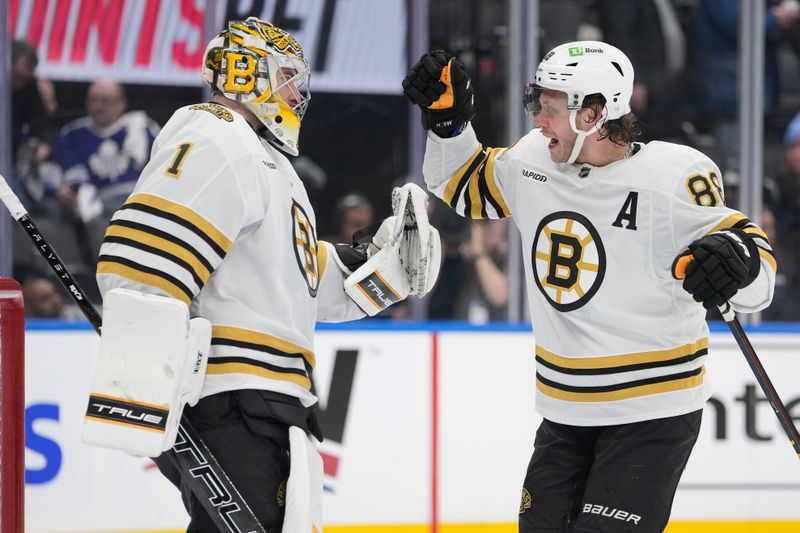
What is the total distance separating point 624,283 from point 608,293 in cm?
4

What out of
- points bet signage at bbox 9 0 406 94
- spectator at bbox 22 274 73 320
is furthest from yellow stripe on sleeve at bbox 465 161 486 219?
points bet signage at bbox 9 0 406 94

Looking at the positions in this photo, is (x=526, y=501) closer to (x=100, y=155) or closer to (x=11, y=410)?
(x=11, y=410)

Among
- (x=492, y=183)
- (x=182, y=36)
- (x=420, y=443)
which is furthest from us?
(x=182, y=36)

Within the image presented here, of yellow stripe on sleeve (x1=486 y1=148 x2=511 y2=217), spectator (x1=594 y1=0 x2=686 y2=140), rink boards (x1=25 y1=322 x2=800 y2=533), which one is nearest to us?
yellow stripe on sleeve (x1=486 y1=148 x2=511 y2=217)

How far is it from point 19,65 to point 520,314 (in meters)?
2.08

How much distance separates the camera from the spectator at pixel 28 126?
4547mm

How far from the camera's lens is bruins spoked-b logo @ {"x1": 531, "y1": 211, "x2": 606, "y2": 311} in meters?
2.45

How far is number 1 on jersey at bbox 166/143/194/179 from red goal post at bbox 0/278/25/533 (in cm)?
48

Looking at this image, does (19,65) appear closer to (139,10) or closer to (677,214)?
(139,10)

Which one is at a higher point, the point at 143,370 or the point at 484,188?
the point at 484,188

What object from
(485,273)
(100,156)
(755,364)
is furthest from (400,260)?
(100,156)

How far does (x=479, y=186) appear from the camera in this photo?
2.70 meters

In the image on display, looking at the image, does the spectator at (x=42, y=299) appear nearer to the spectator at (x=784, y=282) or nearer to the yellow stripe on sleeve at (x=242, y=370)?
the yellow stripe on sleeve at (x=242, y=370)

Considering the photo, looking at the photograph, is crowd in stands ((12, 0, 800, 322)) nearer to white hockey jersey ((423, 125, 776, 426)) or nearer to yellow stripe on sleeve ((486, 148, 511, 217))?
yellow stripe on sleeve ((486, 148, 511, 217))
